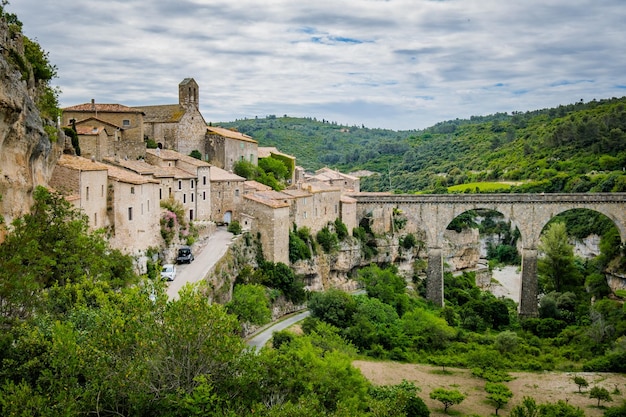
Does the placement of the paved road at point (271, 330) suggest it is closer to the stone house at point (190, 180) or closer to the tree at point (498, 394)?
the stone house at point (190, 180)

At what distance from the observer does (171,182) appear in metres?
41.7

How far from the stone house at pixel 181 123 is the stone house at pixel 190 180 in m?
6.89

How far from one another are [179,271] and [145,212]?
3833 millimetres

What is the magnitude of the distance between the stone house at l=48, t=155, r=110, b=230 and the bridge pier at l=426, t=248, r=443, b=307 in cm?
3386

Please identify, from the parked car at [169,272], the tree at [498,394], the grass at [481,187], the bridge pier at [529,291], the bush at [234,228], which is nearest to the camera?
the tree at [498,394]

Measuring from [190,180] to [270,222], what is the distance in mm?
6410

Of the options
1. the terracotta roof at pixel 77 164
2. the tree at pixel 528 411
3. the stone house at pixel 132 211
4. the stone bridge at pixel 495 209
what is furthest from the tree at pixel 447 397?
the stone bridge at pixel 495 209

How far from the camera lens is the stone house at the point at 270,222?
148ft

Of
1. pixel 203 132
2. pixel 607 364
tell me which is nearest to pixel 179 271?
pixel 203 132

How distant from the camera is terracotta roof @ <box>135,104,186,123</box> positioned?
54.2m

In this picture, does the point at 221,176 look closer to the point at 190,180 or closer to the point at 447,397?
the point at 190,180

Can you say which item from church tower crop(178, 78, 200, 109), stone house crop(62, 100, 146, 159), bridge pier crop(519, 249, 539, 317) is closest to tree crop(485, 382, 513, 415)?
bridge pier crop(519, 249, 539, 317)

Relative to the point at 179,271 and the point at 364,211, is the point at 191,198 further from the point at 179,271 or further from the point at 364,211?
the point at 364,211

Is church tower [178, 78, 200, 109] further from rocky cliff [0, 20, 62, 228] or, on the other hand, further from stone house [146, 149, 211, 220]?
rocky cliff [0, 20, 62, 228]
